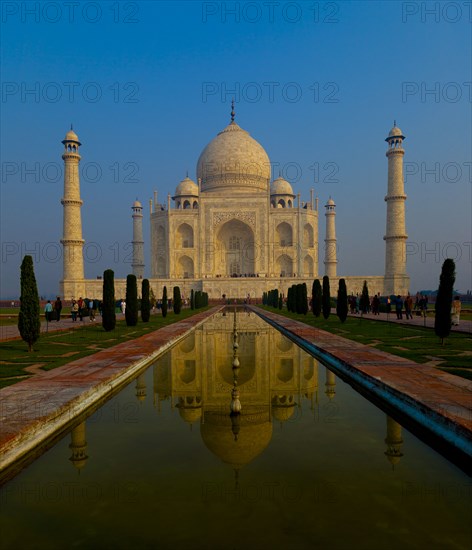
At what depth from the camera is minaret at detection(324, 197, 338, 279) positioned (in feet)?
136

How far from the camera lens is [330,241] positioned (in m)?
41.8

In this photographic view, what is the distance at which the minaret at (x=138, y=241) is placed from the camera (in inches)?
1623

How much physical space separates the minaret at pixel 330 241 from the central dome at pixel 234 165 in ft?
20.5

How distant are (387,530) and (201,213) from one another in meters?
36.6

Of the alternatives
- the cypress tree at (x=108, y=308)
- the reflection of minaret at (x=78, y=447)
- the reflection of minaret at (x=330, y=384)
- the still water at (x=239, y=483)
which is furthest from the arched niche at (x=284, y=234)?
the reflection of minaret at (x=78, y=447)

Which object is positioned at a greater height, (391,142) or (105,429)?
(391,142)

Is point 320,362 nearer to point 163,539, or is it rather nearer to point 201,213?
point 163,539

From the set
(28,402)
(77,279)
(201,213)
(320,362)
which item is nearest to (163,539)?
(28,402)

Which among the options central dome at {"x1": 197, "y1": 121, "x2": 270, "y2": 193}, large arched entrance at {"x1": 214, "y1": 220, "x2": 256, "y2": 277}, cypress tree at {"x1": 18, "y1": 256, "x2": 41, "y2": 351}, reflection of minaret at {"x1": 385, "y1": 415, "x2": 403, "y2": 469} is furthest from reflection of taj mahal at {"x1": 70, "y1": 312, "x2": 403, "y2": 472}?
central dome at {"x1": 197, "y1": 121, "x2": 270, "y2": 193}

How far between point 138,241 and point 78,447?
39.5 metres

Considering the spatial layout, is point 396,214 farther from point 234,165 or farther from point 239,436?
Result: point 239,436

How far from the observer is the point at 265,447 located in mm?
3104

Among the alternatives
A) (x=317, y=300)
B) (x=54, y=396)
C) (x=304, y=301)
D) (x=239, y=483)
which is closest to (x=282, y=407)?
(x=239, y=483)

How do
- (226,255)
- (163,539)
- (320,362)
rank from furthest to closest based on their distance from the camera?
(226,255), (320,362), (163,539)
